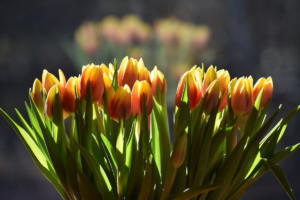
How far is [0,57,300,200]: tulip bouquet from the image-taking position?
31cm

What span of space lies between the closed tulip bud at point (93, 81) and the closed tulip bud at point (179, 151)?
67mm

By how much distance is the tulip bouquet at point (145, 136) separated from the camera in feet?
1.02

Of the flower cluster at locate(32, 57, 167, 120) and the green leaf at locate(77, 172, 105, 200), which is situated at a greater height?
the flower cluster at locate(32, 57, 167, 120)

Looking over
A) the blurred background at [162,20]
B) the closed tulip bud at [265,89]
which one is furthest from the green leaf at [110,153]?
the blurred background at [162,20]

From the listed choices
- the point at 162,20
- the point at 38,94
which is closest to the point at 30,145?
the point at 38,94

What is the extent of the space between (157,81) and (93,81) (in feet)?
0.16

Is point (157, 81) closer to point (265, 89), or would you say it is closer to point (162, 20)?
point (265, 89)

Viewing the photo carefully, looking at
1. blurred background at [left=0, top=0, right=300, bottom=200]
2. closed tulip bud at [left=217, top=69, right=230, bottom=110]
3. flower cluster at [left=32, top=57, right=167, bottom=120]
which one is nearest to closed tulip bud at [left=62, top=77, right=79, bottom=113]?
flower cluster at [left=32, top=57, right=167, bottom=120]

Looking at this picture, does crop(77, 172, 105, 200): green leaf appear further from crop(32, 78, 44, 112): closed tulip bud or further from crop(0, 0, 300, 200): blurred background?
crop(0, 0, 300, 200): blurred background

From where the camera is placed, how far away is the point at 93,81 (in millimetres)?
312

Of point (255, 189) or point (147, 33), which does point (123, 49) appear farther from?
point (255, 189)

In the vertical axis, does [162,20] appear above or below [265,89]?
above

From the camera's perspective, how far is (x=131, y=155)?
32 centimetres

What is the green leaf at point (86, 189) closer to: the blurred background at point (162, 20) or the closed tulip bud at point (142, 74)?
the closed tulip bud at point (142, 74)
